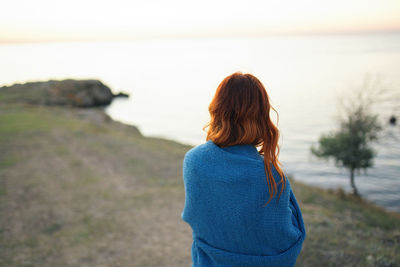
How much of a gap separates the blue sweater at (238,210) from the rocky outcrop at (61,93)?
3977 cm

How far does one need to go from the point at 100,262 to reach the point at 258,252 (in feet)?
15.8

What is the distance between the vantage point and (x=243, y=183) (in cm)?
179

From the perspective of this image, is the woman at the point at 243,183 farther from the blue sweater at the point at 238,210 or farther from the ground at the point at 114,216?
the ground at the point at 114,216

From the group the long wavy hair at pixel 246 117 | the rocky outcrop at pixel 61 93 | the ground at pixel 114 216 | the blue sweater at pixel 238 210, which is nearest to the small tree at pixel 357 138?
the ground at pixel 114 216

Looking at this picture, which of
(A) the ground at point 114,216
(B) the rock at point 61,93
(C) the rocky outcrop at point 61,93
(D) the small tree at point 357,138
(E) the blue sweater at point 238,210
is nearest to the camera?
(E) the blue sweater at point 238,210

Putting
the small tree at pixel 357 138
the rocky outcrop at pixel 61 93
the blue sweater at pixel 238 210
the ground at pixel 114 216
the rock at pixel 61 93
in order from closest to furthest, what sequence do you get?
the blue sweater at pixel 238 210
the ground at pixel 114 216
the small tree at pixel 357 138
the rocky outcrop at pixel 61 93
the rock at pixel 61 93

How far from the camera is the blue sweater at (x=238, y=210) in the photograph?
5.89ft

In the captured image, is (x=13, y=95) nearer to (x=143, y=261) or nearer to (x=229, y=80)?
(x=143, y=261)

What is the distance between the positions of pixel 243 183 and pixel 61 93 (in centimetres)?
4806

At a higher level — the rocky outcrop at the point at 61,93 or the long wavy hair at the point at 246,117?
the long wavy hair at the point at 246,117

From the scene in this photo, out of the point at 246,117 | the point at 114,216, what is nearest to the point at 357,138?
the point at 114,216

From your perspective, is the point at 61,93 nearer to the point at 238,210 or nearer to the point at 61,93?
the point at 61,93

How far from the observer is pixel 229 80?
6.11 feet

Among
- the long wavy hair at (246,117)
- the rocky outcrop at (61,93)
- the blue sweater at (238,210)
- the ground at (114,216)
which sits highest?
the long wavy hair at (246,117)
